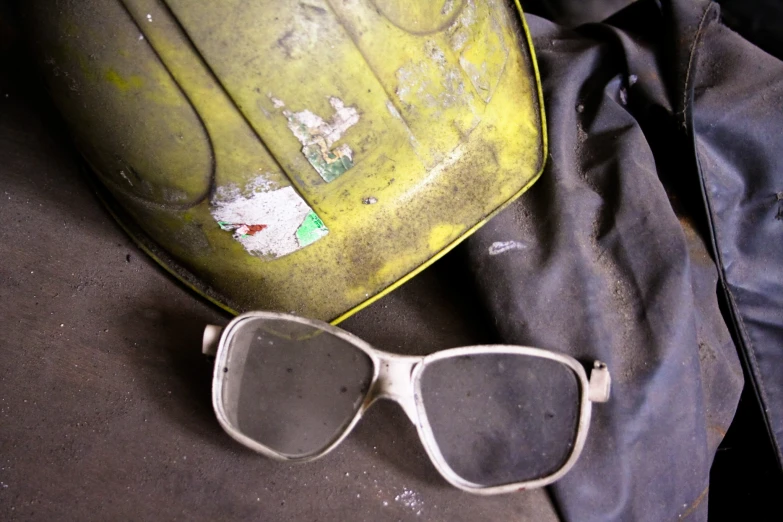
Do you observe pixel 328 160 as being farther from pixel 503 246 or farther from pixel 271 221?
pixel 503 246

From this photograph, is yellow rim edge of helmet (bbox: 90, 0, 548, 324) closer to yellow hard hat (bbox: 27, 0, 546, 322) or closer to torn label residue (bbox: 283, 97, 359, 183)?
yellow hard hat (bbox: 27, 0, 546, 322)

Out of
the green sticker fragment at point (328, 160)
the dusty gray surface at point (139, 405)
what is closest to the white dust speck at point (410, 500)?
the dusty gray surface at point (139, 405)

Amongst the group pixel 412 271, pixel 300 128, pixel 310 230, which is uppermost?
pixel 300 128

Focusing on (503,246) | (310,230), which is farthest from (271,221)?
(503,246)

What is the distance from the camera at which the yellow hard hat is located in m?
0.63

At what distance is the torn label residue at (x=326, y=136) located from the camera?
2.17 ft

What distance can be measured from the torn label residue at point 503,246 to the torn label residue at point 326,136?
23 centimetres

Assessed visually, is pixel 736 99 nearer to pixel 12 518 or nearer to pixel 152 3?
pixel 152 3

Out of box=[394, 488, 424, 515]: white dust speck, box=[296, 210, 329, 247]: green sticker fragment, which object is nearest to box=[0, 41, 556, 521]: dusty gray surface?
box=[394, 488, 424, 515]: white dust speck

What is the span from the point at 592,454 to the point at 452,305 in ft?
0.86

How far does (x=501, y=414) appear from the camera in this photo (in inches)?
27.8

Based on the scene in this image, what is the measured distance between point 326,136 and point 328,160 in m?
0.03

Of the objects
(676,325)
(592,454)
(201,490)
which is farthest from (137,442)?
(676,325)

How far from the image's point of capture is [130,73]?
639 millimetres
